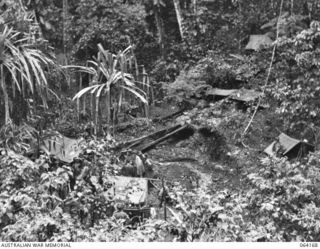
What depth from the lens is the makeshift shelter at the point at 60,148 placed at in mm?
4177

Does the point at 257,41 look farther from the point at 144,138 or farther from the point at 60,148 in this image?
the point at 60,148

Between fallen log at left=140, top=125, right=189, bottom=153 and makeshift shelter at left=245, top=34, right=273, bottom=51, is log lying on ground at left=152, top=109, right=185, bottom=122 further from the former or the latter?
makeshift shelter at left=245, top=34, right=273, bottom=51

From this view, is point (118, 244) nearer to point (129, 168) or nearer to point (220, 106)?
point (129, 168)

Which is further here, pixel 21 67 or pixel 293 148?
pixel 293 148

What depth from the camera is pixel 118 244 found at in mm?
2346

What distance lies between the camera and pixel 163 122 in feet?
24.4

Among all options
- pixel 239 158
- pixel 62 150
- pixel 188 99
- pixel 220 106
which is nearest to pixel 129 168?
pixel 62 150

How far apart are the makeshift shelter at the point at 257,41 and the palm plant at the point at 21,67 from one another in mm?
5680

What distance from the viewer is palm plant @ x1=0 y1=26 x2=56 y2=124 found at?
373 centimetres

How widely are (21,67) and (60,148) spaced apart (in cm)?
111

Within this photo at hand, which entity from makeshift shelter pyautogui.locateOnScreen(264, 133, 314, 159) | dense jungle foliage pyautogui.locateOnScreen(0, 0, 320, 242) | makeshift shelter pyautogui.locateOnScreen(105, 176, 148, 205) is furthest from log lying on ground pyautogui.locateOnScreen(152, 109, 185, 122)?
makeshift shelter pyautogui.locateOnScreen(105, 176, 148, 205)

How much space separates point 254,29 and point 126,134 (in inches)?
183

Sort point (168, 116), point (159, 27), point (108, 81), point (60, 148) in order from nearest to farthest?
point (60, 148), point (108, 81), point (168, 116), point (159, 27)

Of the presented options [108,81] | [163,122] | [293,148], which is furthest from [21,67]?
[163,122]
